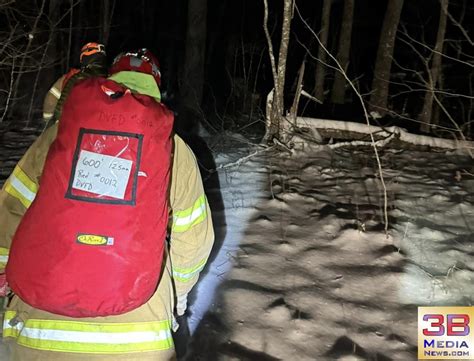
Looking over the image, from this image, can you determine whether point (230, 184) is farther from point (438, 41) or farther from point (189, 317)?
point (438, 41)

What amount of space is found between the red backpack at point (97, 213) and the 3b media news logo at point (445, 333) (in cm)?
198

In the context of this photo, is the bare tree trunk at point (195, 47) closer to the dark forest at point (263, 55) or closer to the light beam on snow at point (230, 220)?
the dark forest at point (263, 55)

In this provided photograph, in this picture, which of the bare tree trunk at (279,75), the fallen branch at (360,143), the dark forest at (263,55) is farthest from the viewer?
the dark forest at (263,55)

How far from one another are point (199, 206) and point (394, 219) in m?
3.00

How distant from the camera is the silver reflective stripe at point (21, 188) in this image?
1618mm

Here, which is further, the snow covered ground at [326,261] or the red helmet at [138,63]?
the snow covered ground at [326,261]

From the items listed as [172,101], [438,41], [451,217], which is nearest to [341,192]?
[451,217]

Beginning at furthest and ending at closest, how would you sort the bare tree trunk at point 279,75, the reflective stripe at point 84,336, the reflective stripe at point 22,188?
the bare tree trunk at point 279,75
the reflective stripe at point 22,188
the reflective stripe at point 84,336

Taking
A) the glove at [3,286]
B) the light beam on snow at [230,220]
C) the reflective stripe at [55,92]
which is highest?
the reflective stripe at [55,92]

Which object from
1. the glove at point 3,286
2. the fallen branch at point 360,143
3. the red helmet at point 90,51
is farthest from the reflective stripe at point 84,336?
the fallen branch at point 360,143

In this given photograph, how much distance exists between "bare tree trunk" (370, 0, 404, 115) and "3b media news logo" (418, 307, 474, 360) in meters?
6.13

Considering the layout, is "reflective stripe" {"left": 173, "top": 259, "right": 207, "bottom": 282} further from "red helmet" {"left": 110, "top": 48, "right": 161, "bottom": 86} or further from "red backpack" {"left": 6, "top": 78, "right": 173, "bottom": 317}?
"red helmet" {"left": 110, "top": 48, "right": 161, "bottom": 86}

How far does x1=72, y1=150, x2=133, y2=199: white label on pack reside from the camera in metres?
1.41

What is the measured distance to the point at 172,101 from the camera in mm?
11438
